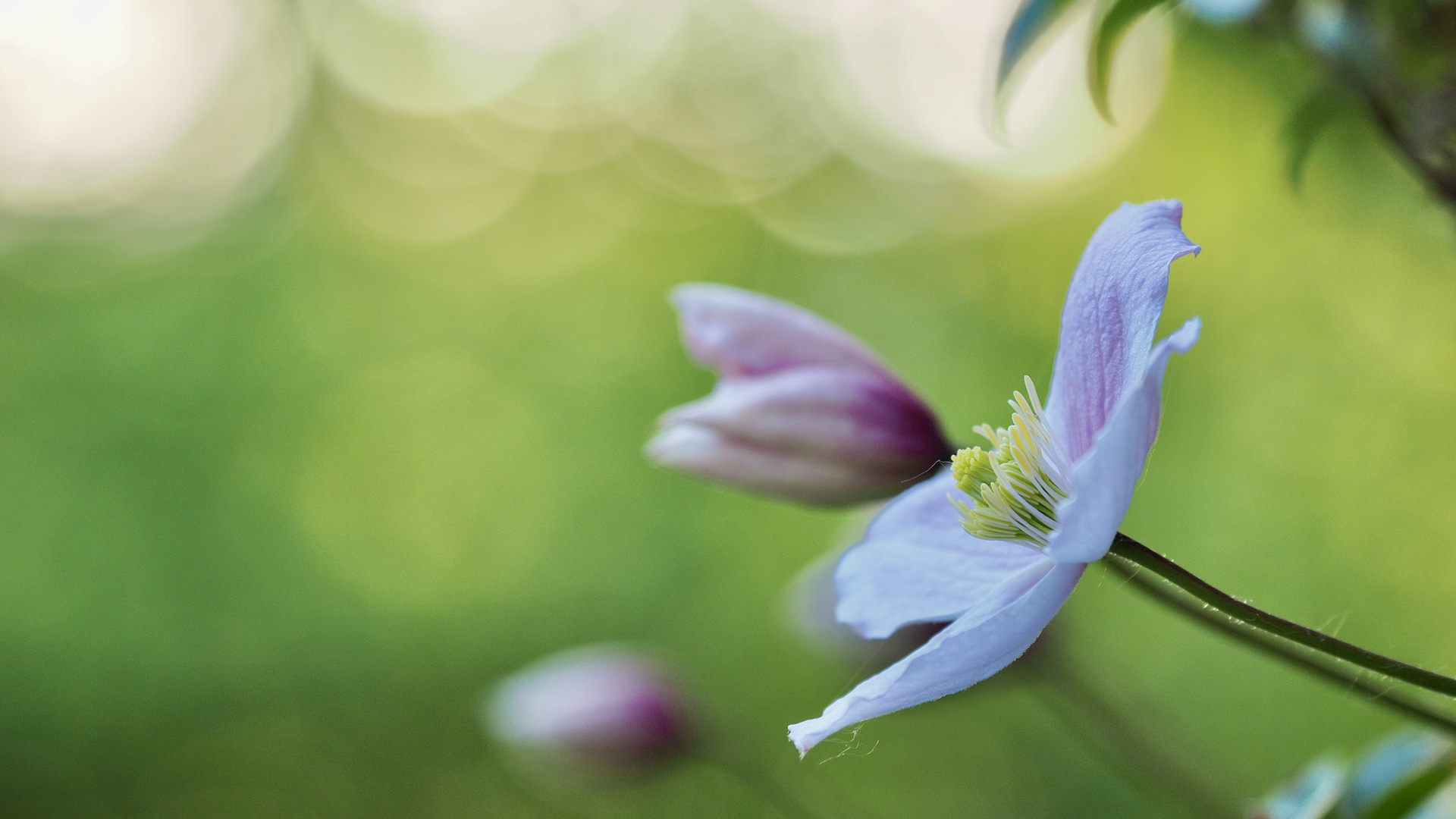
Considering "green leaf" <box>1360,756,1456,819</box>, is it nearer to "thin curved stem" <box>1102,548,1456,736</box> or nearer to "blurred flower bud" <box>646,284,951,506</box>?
"thin curved stem" <box>1102,548,1456,736</box>

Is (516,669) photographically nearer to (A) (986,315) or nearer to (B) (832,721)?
(A) (986,315)

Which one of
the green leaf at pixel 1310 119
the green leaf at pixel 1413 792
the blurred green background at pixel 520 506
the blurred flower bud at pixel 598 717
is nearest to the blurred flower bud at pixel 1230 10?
the green leaf at pixel 1310 119

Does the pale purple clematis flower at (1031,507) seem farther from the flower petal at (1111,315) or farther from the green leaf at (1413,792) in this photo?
the green leaf at (1413,792)

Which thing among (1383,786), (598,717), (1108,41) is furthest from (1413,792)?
(598,717)

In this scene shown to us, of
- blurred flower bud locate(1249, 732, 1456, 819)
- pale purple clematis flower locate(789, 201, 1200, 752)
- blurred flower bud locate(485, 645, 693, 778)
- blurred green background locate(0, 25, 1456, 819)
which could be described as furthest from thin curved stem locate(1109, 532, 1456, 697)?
blurred green background locate(0, 25, 1456, 819)

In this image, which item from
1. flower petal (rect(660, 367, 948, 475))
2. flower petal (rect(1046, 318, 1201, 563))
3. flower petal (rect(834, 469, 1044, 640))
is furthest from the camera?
flower petal (rect(660, 367, 948, 475))

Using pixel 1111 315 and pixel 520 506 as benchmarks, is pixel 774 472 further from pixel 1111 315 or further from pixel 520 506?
pixel 520 506

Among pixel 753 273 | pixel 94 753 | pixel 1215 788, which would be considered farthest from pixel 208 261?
pixel 1215 788
